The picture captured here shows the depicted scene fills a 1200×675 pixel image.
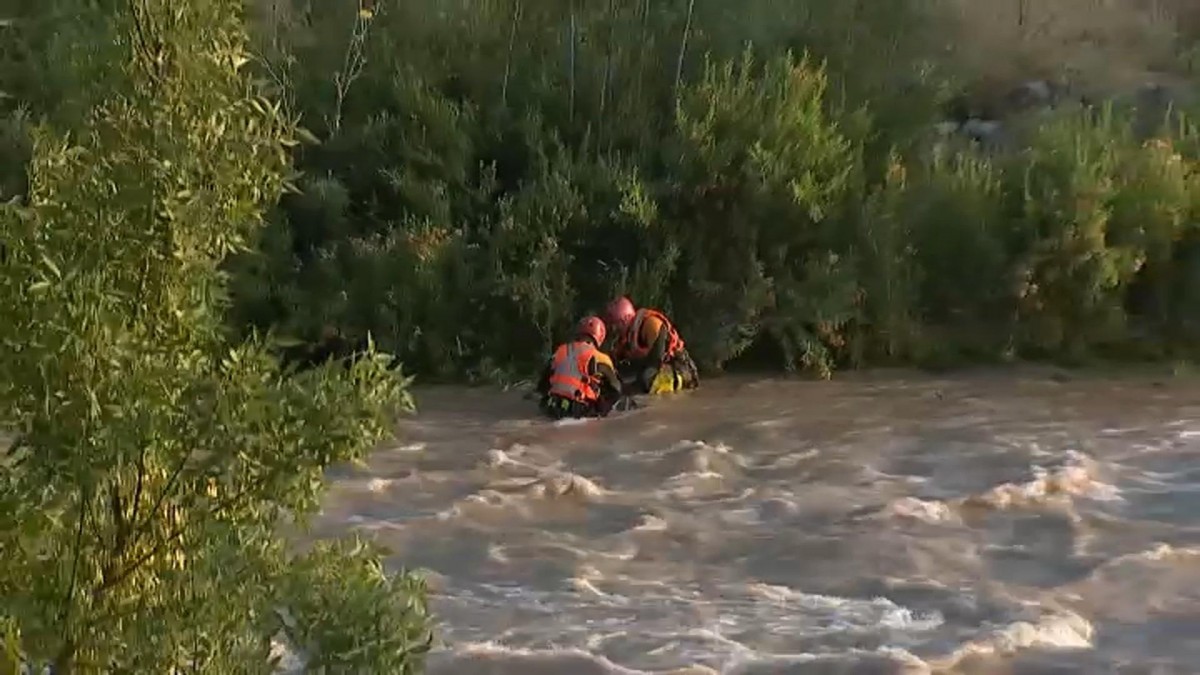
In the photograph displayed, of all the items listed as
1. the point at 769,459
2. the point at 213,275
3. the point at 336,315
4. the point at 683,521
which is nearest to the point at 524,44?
the point at 336,315

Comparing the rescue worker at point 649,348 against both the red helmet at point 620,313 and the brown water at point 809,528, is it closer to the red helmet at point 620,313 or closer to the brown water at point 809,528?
the red helmet at point 620,313

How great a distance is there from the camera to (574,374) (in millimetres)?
13125

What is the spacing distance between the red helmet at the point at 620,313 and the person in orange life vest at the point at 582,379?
496 millimetres

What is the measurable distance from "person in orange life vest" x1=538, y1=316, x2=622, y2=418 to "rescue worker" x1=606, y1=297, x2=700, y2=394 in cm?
43

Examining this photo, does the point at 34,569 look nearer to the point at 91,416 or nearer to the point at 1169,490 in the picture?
the point at 91,416

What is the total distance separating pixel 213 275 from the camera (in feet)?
14.2

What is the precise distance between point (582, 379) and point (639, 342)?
938mm

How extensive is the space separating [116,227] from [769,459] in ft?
28.9

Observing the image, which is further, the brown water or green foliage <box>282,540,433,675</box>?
the brown water

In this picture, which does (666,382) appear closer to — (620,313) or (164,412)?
(620,313)

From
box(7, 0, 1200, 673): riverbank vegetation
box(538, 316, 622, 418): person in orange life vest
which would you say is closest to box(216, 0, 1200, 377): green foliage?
box(7, 0, 1200, 673): riverbank vegetation

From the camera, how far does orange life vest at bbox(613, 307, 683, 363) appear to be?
45.4 feet

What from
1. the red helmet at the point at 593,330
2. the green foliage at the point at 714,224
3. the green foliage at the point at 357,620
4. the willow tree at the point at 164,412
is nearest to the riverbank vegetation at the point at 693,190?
the green foliage at the point at 714,224

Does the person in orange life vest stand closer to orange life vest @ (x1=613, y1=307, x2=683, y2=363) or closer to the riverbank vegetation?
orange life vest @ (x1=613, y1=307, x2=683, y2=363)
